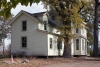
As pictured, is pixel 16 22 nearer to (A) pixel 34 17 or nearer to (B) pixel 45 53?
(A) pixel 34 17

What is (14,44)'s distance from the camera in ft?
98.2

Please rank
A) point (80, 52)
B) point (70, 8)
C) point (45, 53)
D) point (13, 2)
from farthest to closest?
point (80, 52) → point (70, 8) → point (45, 53) → point (13, 2)

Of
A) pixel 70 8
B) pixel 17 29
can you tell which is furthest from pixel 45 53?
pixel 70 8

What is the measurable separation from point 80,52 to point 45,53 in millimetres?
10884

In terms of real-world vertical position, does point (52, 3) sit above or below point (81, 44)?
above

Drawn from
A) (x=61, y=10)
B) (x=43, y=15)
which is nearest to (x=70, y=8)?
(x=61, y=10)

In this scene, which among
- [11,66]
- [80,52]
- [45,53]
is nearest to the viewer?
[11,66]

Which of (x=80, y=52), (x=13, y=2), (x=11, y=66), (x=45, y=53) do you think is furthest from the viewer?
(x=80, y=52)

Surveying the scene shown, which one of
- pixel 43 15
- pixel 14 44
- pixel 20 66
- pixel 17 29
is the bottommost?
pixel 20 66

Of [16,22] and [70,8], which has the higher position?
[70,8]

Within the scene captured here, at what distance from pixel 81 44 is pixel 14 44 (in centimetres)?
1360

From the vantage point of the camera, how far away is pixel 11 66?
16047 mm

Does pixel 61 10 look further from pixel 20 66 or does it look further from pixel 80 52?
pixel 20 66

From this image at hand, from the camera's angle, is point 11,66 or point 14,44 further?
point 14,44
